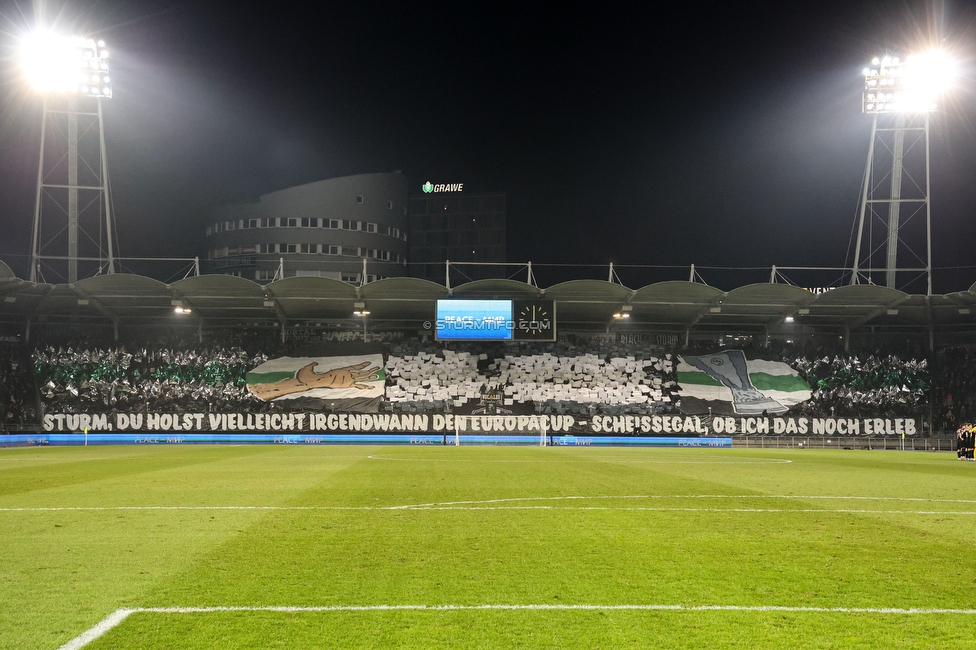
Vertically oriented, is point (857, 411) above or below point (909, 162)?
below

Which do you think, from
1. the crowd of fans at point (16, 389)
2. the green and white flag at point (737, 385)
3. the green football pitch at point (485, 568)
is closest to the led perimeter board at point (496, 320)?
the green and white flag at point (737, 385)

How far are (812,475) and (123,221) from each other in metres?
50.3

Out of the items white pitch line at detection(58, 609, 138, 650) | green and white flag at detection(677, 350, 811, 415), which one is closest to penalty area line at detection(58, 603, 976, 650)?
white pitch line at detection(58, 609, 138, 650)

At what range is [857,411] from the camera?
4212 cm

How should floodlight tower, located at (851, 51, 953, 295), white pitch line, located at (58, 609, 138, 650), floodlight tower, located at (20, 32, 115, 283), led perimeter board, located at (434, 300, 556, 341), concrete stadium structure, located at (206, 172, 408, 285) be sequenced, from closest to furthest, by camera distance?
1. white pitch line, located at (58, 609, 138, 650)
2. floodlight tower, located at (20, 32, 115, 283)
3. floodlight tower, located at (851, 51, 953, 295)
4. led perimeter board, located at (434, 300, 556, 341)
5. concrete stadium structure, located at (206, 172, 408, 285)

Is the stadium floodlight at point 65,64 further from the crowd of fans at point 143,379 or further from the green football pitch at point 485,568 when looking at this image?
the green football pitch at point 485,568

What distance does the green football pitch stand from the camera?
473 cm

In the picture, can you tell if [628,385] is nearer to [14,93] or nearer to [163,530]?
[14,93]

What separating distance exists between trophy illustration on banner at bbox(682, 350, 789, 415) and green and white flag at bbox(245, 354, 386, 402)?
17.7 metres

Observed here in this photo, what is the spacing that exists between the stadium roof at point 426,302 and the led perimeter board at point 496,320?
838 mm

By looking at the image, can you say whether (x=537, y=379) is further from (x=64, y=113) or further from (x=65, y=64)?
(x=65, y=64)

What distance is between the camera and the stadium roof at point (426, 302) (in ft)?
131

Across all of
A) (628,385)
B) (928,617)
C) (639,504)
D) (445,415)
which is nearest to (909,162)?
(628,385)

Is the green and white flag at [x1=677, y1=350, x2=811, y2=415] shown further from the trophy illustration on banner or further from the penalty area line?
the penalty area line
